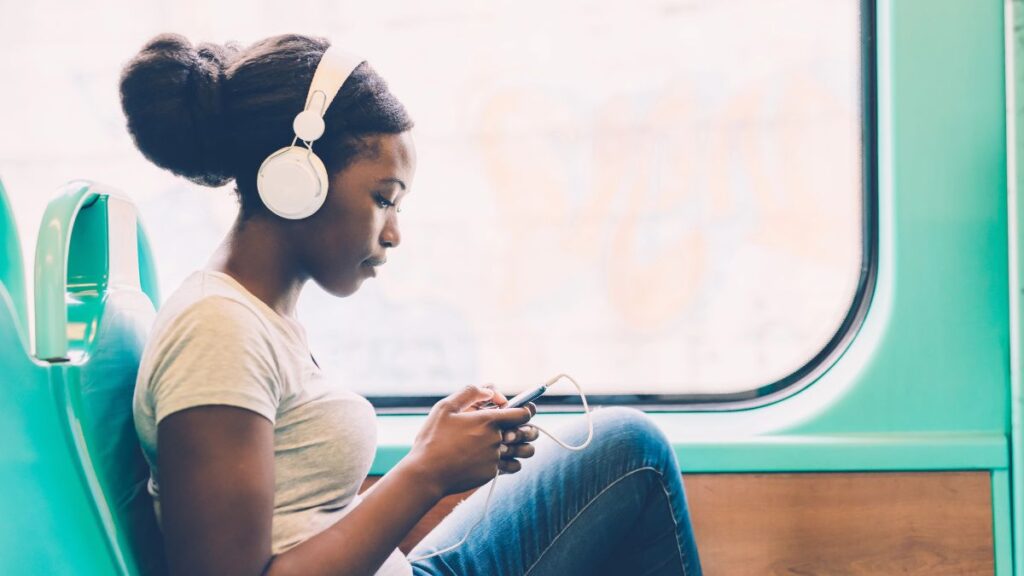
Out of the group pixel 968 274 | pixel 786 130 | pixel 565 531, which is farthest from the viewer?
pixel 786 130

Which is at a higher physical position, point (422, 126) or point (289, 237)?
point (422, 126)

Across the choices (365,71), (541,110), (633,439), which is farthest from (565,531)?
(541,110)

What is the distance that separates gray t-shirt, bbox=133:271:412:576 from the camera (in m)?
0.83

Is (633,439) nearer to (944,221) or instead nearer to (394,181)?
(394,181)

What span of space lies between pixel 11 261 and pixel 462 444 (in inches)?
20.2

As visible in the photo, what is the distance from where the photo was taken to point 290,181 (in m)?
0.94

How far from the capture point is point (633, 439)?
3.93 ft

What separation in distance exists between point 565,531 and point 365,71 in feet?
2.12

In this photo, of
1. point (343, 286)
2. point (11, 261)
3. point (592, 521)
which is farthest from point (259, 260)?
point (592, 521)

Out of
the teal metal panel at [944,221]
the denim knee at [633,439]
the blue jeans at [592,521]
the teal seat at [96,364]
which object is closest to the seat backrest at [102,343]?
the teal seat at [96,364]

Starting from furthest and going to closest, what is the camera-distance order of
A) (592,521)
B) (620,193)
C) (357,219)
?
1. (620,193)
2. (592,521)
3. (357,219)

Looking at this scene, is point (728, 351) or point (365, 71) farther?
point (728, 351)

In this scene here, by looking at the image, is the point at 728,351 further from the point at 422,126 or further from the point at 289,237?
the point at 289,237

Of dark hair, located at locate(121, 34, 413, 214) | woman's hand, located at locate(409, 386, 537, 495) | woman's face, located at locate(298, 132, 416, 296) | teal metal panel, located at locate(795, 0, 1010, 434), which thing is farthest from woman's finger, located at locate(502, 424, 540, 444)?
teal metal panel, located at locate(795, 0, 1010, 434)
